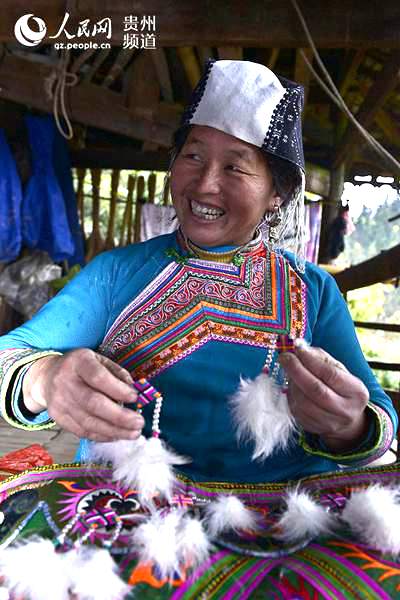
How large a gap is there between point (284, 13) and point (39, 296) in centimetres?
405

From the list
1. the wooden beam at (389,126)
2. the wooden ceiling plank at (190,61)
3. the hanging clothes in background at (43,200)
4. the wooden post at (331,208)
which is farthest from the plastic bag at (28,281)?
the wooden beam at (389,126)

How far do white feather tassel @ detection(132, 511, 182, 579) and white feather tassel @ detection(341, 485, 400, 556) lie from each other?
1.15 feet

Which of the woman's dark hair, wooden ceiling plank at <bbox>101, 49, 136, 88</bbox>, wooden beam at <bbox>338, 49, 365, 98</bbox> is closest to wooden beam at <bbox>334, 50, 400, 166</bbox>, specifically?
wooden beam at <bbox>338, 49, 365, 98</bbox>

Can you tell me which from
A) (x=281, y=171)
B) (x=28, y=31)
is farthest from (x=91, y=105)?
(x=281, y=171)

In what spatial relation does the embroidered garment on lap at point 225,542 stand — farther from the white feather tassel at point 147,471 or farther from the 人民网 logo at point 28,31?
the 人民网 logo at point 28,31

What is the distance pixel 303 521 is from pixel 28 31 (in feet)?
9.76

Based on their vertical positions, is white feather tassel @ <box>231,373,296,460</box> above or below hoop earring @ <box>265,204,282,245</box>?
below

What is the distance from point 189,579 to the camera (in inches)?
39.2

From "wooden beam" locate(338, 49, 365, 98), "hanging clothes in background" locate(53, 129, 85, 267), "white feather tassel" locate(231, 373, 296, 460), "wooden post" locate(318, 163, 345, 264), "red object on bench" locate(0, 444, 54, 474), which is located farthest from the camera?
"wooden post" locate(318, 163, 345, 264)

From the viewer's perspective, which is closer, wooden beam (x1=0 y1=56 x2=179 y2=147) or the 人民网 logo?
the 人民网 logo

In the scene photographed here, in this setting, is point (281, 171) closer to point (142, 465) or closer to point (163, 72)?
point (142, 465)

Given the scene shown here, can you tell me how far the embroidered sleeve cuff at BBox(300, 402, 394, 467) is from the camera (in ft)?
4.46

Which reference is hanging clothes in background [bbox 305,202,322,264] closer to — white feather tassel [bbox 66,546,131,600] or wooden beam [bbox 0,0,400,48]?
wooden beam [bbox 0,0,400,48]

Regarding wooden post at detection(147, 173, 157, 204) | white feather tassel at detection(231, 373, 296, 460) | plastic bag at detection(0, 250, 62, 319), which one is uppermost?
white feather tassel at detection(231, 373, 296, 460)
